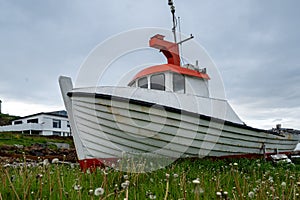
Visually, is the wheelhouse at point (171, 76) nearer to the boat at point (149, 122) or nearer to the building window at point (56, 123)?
the boat at point (149, 122)

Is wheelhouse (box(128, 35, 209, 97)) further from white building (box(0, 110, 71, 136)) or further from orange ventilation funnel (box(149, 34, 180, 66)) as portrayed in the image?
white building (box(0, 110, 71, 136))

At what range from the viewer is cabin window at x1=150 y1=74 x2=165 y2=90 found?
279 inches

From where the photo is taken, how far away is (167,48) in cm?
796

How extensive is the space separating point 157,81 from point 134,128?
1.75 m

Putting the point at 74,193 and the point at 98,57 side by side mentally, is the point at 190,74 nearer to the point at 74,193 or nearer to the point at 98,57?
the point at 98,57

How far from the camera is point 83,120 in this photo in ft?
20.0

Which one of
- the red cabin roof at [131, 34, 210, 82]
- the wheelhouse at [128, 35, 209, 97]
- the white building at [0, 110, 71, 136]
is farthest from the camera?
the white building at [0, 110, 71, 136]

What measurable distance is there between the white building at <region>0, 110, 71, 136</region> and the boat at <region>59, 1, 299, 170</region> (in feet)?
106

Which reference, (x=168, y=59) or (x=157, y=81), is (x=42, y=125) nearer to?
(x=168, y=59)

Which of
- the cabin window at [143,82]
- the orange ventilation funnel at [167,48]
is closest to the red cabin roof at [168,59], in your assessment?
the orange ventilation funnel at [167,48]

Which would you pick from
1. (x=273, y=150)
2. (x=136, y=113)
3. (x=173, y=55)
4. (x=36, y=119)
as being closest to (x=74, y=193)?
(x=136, y=113)

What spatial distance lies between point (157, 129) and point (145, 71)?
6.97ft

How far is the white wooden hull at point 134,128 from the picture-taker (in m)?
5.77

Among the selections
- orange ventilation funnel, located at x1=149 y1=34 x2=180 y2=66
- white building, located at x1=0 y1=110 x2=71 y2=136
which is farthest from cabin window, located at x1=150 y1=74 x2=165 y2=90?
white building, located at x1=0 y1=110 x2=71 y2=136
